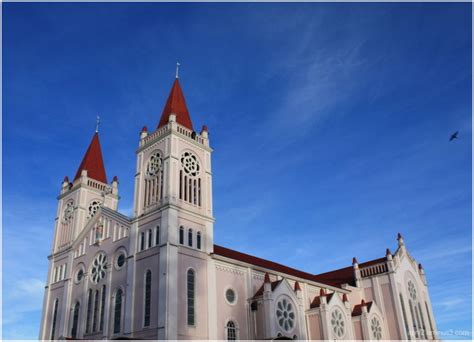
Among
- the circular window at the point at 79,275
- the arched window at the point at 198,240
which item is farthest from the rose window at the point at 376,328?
the circular window at the point at 79,275

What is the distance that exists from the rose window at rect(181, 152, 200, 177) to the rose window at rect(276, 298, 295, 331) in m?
14.5

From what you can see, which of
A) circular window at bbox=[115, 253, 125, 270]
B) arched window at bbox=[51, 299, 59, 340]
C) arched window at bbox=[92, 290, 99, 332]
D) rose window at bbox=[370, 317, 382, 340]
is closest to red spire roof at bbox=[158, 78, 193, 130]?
circular window at bbox=[115, 253, 125, 270]

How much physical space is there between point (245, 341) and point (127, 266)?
39.5 ft

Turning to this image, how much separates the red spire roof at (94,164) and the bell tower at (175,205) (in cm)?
1058

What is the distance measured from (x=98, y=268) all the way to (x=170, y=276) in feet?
37.5

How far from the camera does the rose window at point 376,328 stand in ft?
155

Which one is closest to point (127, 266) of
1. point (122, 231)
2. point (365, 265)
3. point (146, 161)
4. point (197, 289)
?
point (122, 231)

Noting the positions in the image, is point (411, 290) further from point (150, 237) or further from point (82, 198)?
point (82, 198)

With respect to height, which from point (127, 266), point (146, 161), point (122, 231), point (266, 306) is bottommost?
point (266, 306)

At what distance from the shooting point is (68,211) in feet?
162

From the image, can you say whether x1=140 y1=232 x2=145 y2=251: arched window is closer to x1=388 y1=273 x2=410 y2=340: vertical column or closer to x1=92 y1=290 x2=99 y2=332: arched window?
x1=92 y1=290 x2=99 y2=332: arched window

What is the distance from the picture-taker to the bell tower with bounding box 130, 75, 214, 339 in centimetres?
3294

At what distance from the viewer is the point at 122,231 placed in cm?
4025

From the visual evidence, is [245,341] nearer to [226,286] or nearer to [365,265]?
[226,286]
